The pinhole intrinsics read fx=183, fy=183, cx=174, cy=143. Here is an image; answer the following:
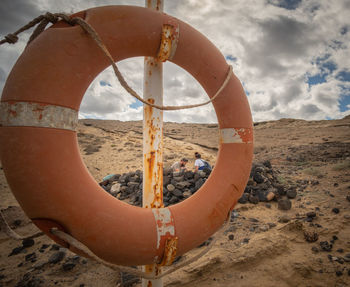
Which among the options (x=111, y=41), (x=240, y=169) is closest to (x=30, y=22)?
(x=111, y=41)

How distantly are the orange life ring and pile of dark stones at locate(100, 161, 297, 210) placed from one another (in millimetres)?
1800

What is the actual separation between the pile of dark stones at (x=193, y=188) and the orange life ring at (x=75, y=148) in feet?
5.90

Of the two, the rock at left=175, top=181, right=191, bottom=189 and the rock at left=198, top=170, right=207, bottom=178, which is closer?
the rock at left=175, top=181, right=191, bottom=189

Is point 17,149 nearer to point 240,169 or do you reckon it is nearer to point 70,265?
point 240,169

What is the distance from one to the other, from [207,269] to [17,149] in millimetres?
1693

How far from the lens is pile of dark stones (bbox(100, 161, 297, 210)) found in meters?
2.87

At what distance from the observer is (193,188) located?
302cm

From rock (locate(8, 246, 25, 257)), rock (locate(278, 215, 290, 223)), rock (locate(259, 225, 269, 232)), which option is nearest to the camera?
rock (locate(8, 246, 25, 257))

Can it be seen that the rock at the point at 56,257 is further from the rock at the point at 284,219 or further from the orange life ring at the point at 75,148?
the rock at the point at 284,219

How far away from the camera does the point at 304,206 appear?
8.71 ft

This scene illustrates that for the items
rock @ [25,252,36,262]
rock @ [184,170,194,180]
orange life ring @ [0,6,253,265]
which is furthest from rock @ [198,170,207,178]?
rock @ [25,252,36,262]

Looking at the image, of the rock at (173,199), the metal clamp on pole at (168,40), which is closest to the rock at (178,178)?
the rock at (173,199)

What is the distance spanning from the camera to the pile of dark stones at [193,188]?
287 centimetres

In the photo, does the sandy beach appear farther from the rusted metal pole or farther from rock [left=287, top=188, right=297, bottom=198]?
the rusted metal pole
